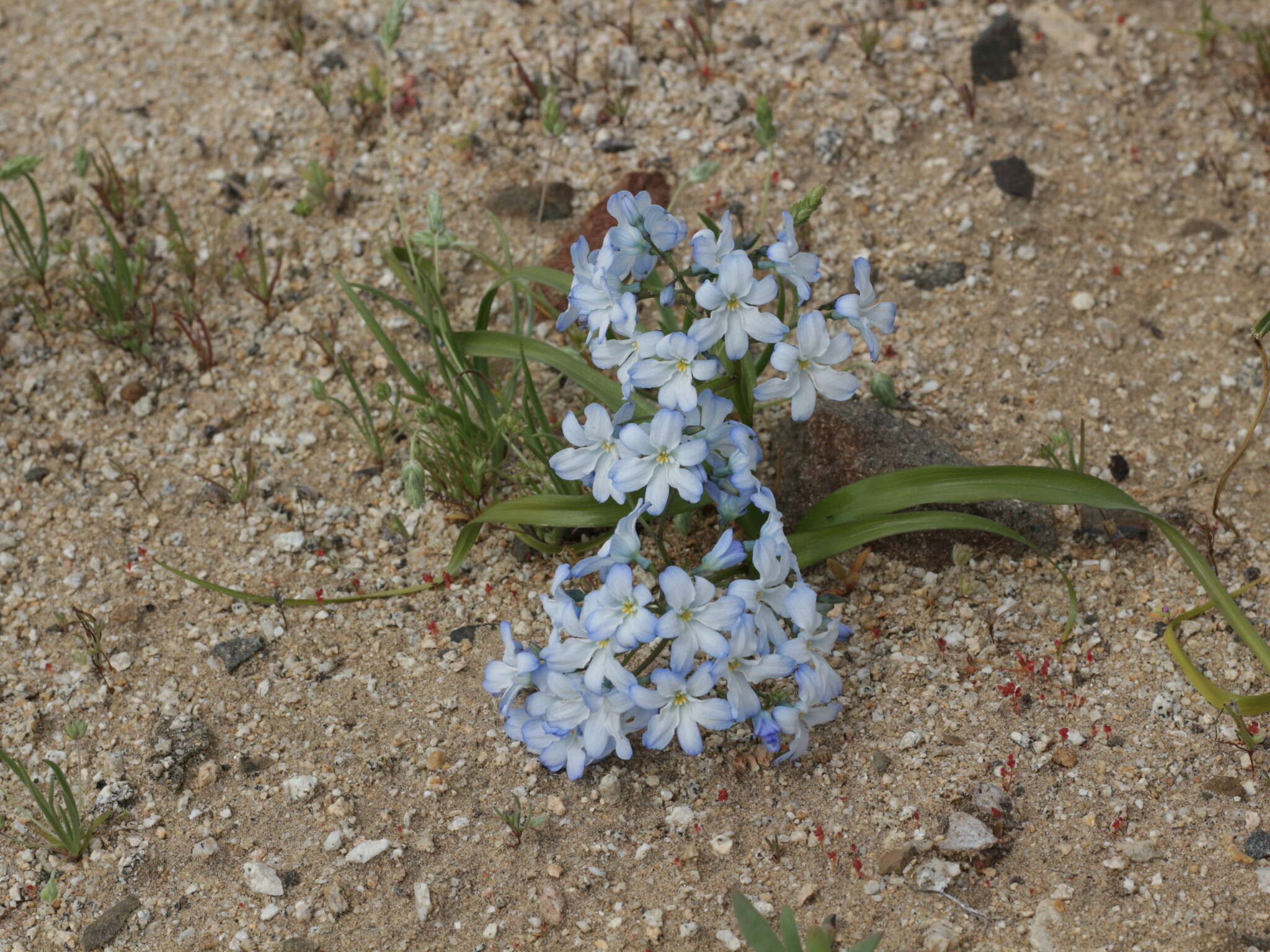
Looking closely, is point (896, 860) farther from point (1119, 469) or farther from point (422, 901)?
point (1119, 469)

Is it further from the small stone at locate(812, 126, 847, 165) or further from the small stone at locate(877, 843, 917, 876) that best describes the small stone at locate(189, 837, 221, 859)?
the small stone at locate(812, 126, 847, 165)

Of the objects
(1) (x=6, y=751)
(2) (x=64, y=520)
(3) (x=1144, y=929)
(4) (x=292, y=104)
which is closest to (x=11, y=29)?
(4) (x=292, y=104)

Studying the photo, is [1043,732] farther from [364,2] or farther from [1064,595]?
[364,2]

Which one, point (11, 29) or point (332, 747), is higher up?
point (11, 29)

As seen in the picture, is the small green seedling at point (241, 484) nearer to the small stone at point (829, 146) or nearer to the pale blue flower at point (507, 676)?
the pale blue flower at point (507, 676)

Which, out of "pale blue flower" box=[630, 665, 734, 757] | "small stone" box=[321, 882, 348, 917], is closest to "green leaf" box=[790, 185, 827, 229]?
"pale blue flower" box=[630, 665, 734, 757]

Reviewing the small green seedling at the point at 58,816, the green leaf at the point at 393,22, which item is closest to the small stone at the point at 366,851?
the small green seedling at the point at 58,816

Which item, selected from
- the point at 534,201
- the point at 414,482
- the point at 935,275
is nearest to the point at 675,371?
the point at 414,482
